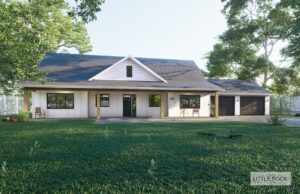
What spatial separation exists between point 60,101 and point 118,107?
513cm

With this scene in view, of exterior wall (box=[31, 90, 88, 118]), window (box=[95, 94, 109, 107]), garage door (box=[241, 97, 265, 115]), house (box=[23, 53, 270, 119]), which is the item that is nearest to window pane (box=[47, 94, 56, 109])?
house (box=[23, 53, 270, 119])

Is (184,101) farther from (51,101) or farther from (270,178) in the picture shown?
(270,178)

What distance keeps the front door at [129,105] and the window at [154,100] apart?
1683mm

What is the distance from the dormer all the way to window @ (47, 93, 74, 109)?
329 cm


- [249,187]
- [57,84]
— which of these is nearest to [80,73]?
[57,84]

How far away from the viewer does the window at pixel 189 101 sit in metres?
23.7

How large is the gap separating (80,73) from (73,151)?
51.7 feet

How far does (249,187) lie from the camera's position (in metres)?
4.41

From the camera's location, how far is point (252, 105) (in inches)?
1064

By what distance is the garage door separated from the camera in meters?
26.8

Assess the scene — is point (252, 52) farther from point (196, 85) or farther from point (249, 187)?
point (249, 187)

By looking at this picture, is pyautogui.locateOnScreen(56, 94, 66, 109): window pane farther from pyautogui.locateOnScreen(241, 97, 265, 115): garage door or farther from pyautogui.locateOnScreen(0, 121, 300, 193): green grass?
pyautogui.locateOnScreen(241, 97, 265, 115): garage door

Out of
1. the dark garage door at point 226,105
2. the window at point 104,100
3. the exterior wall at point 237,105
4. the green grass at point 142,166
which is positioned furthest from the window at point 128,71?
the green grass at point 142,166

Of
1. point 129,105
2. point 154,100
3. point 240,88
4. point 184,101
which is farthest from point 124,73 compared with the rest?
point 240,88
